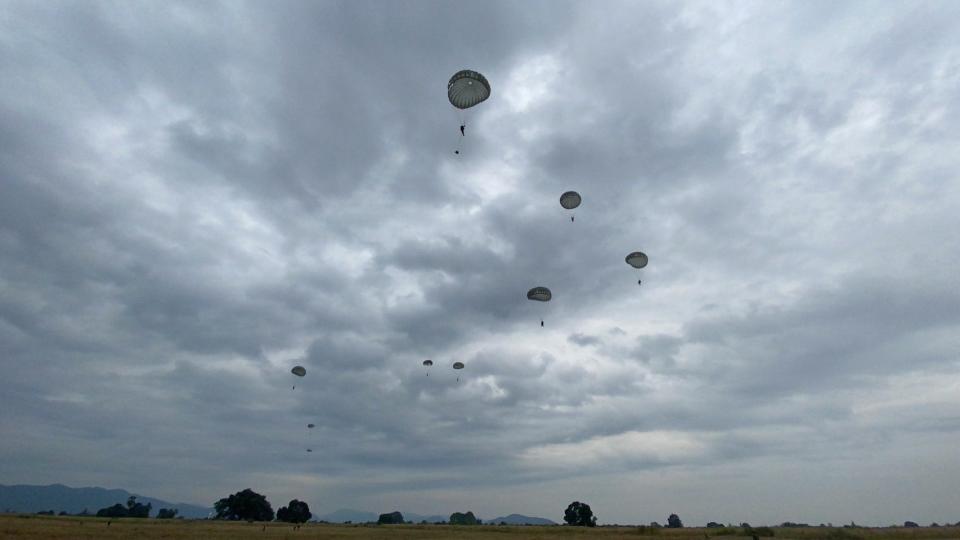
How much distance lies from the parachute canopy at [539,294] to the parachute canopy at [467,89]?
1060 inches

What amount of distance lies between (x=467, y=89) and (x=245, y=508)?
173010 millimetres

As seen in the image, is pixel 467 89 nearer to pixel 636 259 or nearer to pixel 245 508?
pixel 636 259

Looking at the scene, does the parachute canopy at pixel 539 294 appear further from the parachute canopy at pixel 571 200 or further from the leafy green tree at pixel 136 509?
the leafy green tree at pixel 136 509

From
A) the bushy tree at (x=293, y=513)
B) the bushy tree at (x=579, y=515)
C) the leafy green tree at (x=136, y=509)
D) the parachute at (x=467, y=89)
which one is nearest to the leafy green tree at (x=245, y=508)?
the bushy tree at (x=293, y=513)

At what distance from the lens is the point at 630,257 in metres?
70.9

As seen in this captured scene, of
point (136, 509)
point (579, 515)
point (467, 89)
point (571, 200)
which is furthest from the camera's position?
point (136, 509)

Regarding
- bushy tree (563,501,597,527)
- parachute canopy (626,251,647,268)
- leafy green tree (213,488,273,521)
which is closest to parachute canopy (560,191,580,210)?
parachute canopy (626,251,647,268)

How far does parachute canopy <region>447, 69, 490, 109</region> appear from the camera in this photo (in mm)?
49594

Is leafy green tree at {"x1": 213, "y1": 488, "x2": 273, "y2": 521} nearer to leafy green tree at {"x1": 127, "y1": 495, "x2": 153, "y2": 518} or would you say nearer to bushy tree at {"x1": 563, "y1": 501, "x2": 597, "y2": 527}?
leafy green tree at {"x1": 127, "y1": 495, "x2": 153, "y2": 518}

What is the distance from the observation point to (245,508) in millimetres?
176500

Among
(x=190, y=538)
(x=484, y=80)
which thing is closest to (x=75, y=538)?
(x=190, y=538)

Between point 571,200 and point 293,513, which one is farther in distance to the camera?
point 293,513

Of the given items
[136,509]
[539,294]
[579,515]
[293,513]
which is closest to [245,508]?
[293,513]

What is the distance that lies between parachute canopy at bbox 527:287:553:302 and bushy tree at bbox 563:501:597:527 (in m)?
115
